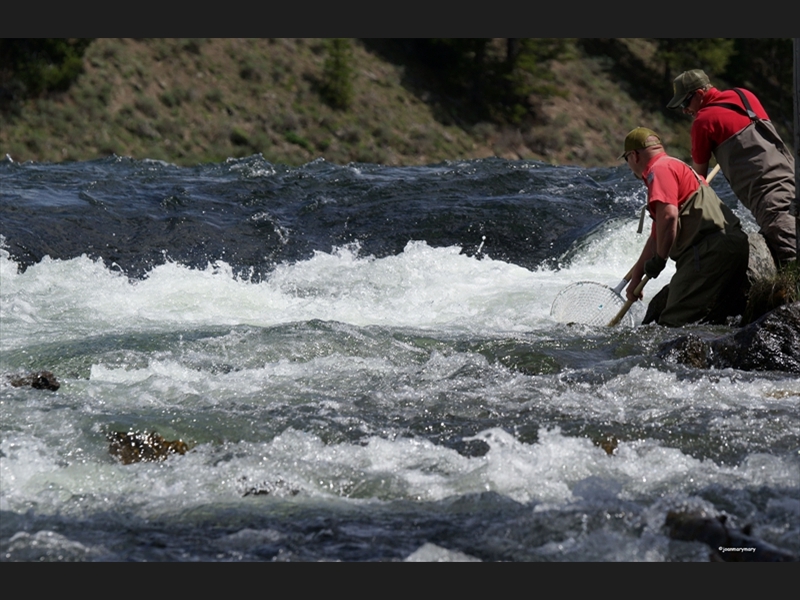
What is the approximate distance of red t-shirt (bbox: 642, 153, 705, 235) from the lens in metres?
7.12

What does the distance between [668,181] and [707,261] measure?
28.7 inches

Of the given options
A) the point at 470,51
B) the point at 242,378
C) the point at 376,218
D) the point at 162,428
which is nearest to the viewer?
the point at 162,428

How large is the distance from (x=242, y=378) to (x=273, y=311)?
3427 millimetres

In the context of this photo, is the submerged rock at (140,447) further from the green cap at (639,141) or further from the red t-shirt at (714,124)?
the red t-shirt at (714,124)

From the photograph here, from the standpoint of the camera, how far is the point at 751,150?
773cm

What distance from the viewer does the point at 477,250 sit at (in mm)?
13023

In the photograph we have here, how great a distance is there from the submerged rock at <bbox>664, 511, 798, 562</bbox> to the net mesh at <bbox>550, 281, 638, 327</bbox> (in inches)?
156

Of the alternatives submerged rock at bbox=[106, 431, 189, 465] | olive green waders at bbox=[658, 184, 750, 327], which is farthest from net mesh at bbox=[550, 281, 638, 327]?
submerged rock at bbox=[106, 431, 189, 465]

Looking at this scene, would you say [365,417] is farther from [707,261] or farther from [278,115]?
[278,115]

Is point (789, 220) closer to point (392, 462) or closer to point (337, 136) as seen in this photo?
point (392, 462)

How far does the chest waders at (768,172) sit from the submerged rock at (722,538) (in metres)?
4.13

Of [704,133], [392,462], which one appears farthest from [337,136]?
[392,462]

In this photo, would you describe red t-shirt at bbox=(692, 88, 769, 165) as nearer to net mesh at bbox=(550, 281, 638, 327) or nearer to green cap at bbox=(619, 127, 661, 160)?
green cap at bbox=(619, 127, 661, 160)

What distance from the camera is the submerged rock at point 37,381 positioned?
21.0ft
